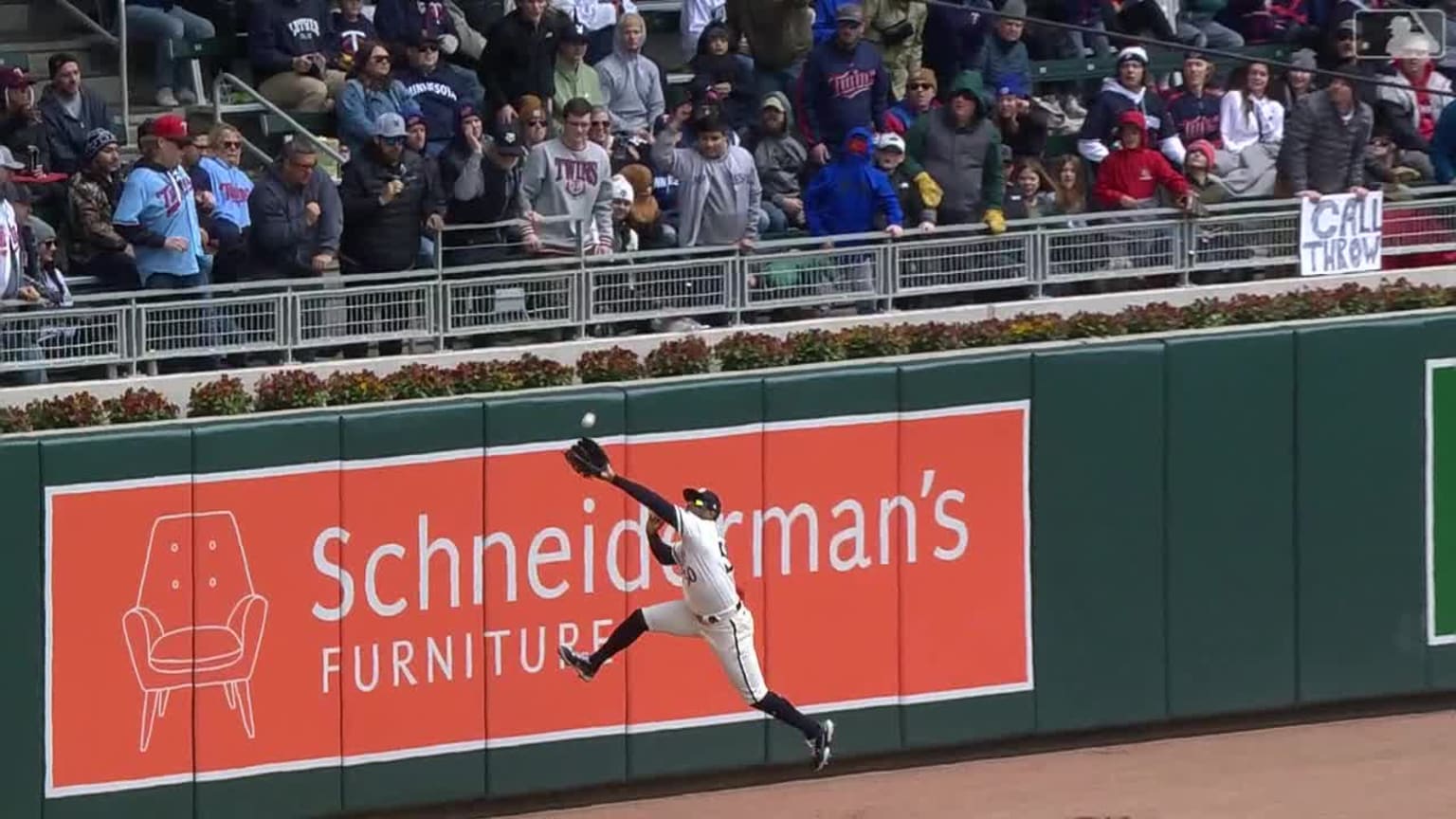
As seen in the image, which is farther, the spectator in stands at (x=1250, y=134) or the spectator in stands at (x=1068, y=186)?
the spectator in stands at (x=1250, y=134)

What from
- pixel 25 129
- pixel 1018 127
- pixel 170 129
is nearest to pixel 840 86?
pixel 1018 127

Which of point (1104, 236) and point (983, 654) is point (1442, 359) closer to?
point (1104, 236)

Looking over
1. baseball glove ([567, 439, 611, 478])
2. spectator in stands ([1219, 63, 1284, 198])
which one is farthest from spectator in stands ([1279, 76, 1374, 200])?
baseball glove ([567, 439, 611, 478])

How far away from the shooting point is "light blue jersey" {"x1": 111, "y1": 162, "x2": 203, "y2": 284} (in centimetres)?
1434

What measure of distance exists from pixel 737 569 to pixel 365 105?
3.39 metres

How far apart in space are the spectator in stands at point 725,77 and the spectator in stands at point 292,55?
2.12m

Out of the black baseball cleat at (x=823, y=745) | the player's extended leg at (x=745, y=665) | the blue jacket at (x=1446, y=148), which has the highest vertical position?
the blue jacket at (x=1446, y=148)

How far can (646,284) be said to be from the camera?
15516 millimetres

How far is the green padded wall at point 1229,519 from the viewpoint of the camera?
53.0ft

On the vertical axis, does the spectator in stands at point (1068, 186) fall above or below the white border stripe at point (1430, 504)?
above

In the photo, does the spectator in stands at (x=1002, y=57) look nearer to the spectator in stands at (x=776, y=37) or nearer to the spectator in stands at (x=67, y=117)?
the spectator in stands at (x=776, y=37)

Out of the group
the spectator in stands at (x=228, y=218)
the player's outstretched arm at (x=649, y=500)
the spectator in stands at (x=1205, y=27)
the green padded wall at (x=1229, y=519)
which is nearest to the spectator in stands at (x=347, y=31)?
the spectator in stands at (x=228, y=218)

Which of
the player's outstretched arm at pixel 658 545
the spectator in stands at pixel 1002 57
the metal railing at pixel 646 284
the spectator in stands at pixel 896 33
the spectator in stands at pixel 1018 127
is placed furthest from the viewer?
the spectator in stands at pixel 1002 57

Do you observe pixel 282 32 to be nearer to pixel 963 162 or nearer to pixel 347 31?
pixel 347 31
